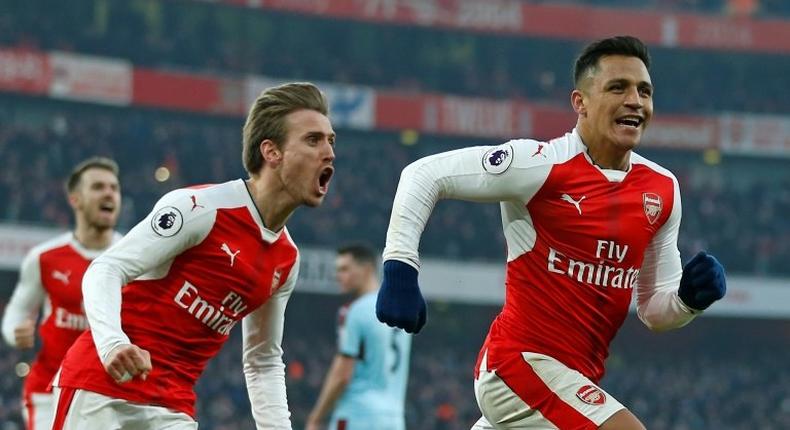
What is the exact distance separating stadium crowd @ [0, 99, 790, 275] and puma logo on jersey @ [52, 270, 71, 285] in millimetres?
20009

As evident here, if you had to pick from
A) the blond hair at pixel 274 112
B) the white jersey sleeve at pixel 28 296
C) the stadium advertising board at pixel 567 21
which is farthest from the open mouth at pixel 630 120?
the stadium advertising board at pixel 567 21

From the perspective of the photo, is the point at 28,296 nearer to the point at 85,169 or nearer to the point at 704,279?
the point at 85,169

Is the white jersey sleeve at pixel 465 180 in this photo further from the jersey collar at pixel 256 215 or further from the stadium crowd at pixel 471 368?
the stadium crowd at pixel 471 368

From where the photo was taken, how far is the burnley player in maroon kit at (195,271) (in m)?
4.58

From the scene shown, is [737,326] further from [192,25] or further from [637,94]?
[637,94]

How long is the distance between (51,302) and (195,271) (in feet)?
11.0

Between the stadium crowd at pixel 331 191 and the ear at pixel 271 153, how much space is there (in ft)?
76.1

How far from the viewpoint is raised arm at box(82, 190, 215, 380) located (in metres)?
4.39

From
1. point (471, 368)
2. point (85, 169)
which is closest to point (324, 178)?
point (85, 169)

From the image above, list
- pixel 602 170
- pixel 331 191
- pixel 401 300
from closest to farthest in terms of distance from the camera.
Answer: pixel 401 300, pixel 602 170, pixel 331 191

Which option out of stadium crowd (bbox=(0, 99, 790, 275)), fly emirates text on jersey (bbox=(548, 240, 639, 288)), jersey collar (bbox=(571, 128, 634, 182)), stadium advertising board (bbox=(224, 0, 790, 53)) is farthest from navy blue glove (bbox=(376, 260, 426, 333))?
stadium advertising board (bbox=(224, 0, 790, 53))

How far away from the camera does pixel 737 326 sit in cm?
3534

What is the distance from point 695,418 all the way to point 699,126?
1154 cm

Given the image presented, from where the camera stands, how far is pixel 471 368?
103 feet
